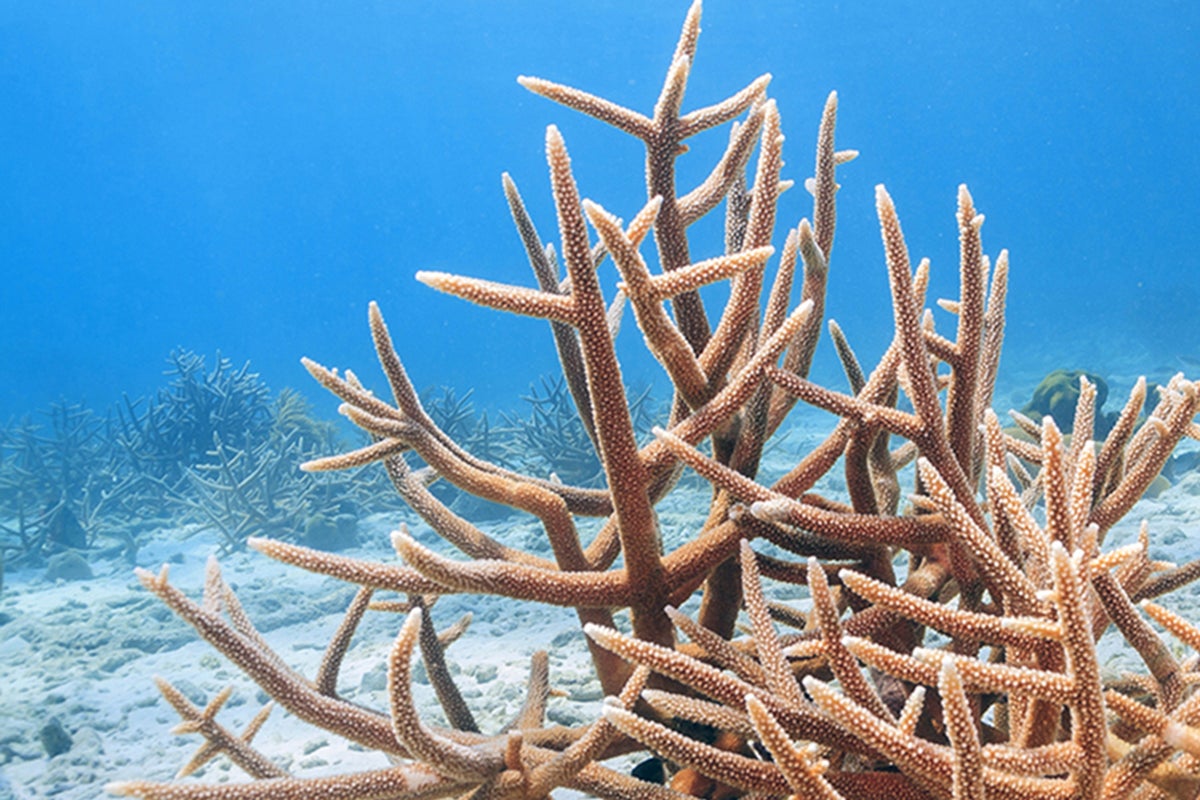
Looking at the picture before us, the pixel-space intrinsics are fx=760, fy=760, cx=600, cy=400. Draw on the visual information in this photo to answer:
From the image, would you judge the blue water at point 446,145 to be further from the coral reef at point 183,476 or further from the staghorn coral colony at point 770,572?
the staghorn coral colony at point 770,572

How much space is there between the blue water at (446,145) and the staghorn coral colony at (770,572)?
7045 centimetres

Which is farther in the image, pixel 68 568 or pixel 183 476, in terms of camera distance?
pixel 183 476

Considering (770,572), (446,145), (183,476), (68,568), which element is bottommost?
(770,572)

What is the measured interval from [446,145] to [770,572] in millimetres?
128179

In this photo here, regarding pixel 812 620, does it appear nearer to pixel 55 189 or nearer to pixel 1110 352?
pixel 1110 352

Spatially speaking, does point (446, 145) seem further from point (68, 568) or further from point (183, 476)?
point (68, 568)

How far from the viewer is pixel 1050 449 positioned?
1.15 metres

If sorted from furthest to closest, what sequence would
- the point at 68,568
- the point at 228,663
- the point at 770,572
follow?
the point at 68,568, the point at 228,663, the point at 770,572

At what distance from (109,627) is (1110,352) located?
32373 mm

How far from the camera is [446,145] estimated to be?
121 meters

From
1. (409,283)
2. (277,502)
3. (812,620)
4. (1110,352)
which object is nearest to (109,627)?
(277,502)

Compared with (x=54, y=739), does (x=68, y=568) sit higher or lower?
higher

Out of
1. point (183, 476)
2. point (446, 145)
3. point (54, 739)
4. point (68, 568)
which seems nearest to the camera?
point (54, 739)

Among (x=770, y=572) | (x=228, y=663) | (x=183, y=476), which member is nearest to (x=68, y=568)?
(x=183, y=476)
